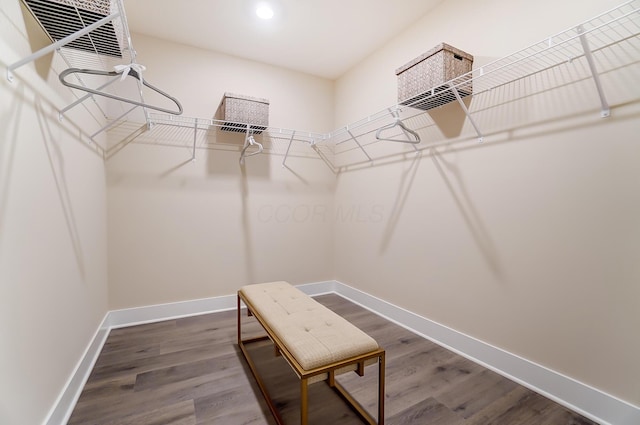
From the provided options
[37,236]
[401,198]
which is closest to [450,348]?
[401,198]

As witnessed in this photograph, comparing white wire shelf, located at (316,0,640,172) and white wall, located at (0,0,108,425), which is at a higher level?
white wire shelf, located at (316,0,640,172)

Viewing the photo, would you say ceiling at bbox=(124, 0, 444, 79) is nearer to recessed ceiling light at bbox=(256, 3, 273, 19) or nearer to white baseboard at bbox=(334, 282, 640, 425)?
recessed ceiling light at bbox=(256, 3, 273, 19)

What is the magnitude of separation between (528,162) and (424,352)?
1497mm

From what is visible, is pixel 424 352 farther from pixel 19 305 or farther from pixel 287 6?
pixel 287 6

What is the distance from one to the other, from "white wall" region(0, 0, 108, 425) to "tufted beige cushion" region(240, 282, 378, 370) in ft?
3.15

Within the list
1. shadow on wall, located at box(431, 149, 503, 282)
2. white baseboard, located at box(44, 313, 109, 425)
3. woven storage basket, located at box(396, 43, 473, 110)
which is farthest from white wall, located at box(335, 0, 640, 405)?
white baseboard, located at box(44, 313, 109, 425)

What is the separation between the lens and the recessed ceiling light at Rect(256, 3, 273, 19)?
85.7 inches

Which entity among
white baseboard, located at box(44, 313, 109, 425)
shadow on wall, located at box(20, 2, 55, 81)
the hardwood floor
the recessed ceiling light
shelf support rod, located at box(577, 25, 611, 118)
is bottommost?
the hardwood floor

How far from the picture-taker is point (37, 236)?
3.97 ft

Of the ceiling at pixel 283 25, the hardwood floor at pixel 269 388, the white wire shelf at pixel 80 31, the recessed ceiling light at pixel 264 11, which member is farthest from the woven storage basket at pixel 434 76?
the hardwood floor at pixel 269 388

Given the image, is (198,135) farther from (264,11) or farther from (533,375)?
(533,375)

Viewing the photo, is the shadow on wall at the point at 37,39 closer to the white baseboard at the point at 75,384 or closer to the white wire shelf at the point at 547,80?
the white baseboard at the point at 75,384

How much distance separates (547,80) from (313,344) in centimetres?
194

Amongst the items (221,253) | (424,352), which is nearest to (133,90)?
(221,253)
